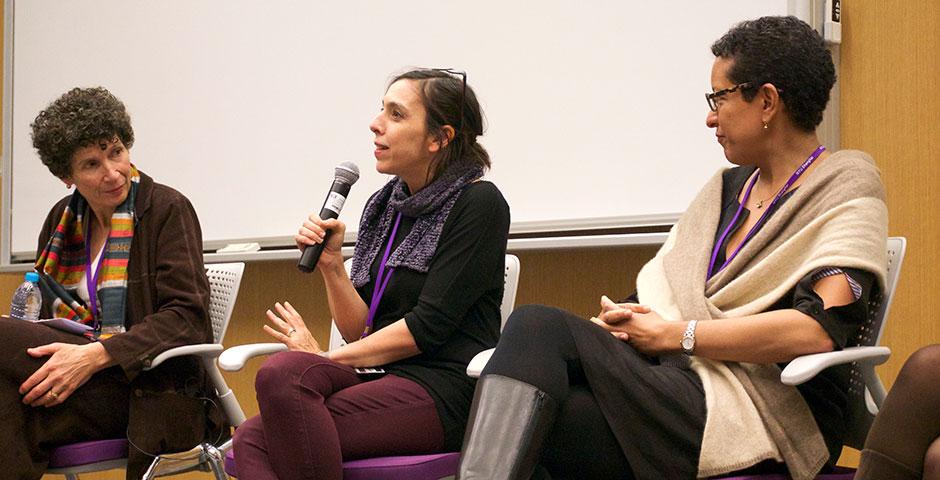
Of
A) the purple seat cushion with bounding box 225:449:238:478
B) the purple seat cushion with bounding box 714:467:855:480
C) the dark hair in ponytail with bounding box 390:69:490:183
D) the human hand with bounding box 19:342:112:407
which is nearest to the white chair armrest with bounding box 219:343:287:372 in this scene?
the purple seat cushion with bounding box 225:449:238:478

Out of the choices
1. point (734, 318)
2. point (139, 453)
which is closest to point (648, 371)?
point (734, 318)

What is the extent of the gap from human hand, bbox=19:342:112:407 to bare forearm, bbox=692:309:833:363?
139 centimetres

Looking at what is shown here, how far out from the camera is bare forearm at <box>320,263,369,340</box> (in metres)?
2.17

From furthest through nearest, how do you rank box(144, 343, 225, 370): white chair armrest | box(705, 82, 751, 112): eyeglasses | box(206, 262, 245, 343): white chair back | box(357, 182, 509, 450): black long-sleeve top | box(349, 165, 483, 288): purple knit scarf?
box(206, 262, 245, 343): white chair back → box(144, 343, 225, 370): white chair armrest → box(349, 165, 483, 288): purple knit scarf → box(357, 182, 509, 450): black long-sleeve top → box(705, 82, 751, 112): eyeglasses

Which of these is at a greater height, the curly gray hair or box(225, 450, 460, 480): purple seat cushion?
the curly gray hair

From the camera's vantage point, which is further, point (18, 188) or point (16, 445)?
point (18, 188)

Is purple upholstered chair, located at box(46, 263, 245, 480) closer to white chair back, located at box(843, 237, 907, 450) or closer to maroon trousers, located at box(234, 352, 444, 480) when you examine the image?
maroon trousers, located at box(234, 352, 444, 480)

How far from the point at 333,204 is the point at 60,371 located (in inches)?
30.5

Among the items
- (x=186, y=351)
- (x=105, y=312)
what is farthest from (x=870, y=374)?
(x=105, y=312)

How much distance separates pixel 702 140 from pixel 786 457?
1.08 meters

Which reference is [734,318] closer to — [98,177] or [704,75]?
[704,75]

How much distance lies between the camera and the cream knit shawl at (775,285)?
64.9 inches

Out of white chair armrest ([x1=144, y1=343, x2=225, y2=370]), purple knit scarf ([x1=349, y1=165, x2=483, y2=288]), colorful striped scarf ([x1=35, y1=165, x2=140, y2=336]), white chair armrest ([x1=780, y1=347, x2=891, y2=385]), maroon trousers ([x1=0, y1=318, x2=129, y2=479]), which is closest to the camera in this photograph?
white chair armrest ([x1=780, y1=347, x2=891, y2=385])

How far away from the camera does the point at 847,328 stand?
170 centimetres
